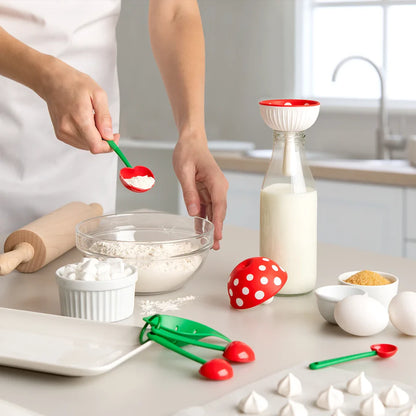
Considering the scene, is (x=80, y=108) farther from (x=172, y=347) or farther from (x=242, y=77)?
(x=242, y=77)

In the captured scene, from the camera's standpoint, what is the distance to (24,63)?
113cm

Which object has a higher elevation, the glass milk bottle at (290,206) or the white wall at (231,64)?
the white wall at (231,64)

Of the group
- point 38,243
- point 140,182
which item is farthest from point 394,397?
point 38,243

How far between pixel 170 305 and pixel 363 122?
220 centimetres

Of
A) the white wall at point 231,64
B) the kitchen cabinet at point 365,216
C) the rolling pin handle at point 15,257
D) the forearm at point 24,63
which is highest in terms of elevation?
the white wall at point 231,64

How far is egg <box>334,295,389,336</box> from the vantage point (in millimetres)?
897

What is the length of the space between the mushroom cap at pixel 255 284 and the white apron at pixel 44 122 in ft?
2.66

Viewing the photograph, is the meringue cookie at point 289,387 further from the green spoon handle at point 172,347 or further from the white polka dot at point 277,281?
the white polka dot at point 277,281

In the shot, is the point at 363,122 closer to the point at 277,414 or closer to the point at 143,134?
the point at 143,134

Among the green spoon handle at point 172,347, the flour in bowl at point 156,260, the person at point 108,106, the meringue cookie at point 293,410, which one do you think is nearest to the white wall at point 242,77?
the person at point 108,106

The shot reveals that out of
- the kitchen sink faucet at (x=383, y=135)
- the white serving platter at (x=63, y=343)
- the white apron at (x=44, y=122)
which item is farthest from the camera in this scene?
the kitchen sink faucet at (x=383, y=135)

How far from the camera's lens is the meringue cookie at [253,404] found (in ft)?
2.26

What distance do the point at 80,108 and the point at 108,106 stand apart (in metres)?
0.37

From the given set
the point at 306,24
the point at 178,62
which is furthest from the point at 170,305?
the point at 306,24
